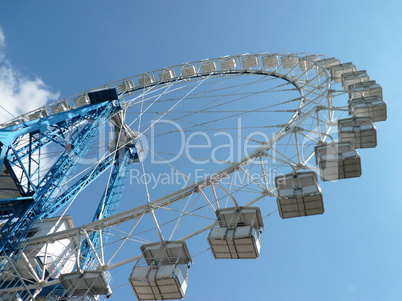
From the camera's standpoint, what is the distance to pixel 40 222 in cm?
1942

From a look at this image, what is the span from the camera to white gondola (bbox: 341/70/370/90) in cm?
2344

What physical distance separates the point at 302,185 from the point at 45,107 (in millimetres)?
21477

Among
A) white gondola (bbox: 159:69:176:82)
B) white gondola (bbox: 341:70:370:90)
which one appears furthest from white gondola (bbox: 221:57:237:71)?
white gondola (bbox: 341:70:370:90)

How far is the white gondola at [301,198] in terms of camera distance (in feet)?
50.8

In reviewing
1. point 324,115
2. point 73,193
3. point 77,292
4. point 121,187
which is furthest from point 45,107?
point 324,115

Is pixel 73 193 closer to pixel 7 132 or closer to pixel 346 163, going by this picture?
pixel 7 132

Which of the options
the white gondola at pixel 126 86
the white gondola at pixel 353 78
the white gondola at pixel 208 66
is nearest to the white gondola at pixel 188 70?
the white gondola at pixel 208 66

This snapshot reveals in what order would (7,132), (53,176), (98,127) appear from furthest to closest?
(98,127), (53,176), (7,132)

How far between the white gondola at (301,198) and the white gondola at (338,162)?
30.2 inches

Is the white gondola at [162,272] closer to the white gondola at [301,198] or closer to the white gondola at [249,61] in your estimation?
the white gondola at [301,198]

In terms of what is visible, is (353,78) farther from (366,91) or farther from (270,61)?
(270,61)

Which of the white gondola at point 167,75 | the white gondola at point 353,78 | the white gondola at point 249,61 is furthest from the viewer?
the white gondola at point 167,75

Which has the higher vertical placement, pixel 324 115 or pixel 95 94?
pixel 95 94

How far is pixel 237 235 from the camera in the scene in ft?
49.2
